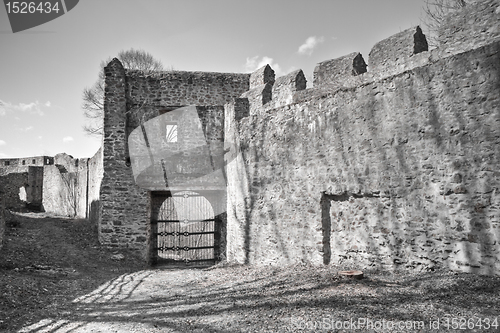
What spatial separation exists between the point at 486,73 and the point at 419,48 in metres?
2.77

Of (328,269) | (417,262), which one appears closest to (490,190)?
(417,262)

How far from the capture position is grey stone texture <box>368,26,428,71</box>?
7382mm

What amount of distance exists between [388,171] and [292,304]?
279 centimetres

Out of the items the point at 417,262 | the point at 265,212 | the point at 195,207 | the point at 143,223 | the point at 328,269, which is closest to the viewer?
the point at 417,262

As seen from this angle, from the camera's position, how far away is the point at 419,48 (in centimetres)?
741

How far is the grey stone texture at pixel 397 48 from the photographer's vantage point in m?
7.38

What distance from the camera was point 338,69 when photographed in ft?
Answer: 29.1

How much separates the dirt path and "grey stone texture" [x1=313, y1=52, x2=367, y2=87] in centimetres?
465

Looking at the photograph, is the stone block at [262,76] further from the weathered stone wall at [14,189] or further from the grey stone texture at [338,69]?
the weathered stone wall at [14,189]

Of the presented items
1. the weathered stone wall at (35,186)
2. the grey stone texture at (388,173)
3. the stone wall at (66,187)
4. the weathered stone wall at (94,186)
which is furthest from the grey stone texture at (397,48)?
the weathered stone wall at (35,186)

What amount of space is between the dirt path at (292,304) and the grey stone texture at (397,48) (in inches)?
177

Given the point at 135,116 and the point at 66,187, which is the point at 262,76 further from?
the point at 66,187

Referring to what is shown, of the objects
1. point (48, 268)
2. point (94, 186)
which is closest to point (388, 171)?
point (48, 268)

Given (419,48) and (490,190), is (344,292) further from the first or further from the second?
(419,48)
